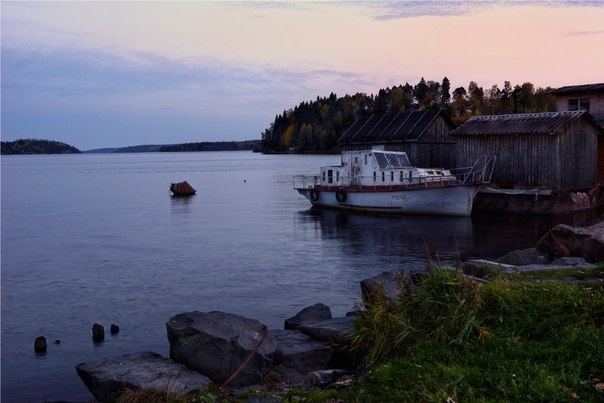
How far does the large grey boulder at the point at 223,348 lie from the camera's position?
10.6m

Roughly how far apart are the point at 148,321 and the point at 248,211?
31567 millimetres

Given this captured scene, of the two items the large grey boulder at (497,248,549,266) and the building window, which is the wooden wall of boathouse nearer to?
the building window

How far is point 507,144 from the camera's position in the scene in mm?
40438

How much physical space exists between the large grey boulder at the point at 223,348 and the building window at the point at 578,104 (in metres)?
40.6

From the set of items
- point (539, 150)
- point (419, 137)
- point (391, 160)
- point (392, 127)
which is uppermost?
point (392, 127)

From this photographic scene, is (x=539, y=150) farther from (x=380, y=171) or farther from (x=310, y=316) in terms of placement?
(x=310, y=316)

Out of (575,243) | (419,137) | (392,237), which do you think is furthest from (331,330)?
(419,137)

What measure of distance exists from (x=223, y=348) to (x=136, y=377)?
55.6 inches

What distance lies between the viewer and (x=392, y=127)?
49.0 m

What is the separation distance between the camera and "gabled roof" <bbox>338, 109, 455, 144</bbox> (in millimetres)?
47469

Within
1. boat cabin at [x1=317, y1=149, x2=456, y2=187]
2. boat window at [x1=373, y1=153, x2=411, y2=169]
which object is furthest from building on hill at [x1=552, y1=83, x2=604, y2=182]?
boat window at [x1=373, y1=153, x2=411, y2=169]

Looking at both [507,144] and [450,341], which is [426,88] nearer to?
[507,144]

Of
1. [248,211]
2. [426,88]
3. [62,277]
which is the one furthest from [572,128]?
[426,88]

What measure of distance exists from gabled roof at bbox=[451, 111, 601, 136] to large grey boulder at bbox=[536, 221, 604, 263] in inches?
735
